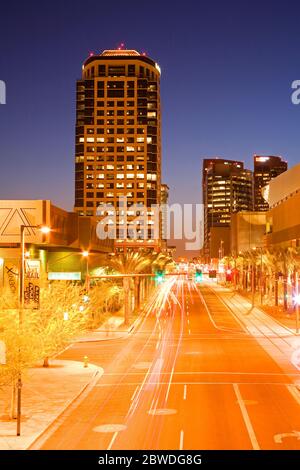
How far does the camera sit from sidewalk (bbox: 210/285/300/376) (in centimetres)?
4041

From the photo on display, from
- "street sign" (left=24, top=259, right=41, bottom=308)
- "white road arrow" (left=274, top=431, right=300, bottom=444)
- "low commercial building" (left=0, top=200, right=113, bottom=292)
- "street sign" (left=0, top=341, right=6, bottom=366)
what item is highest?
"low commercial building" (left=0, top=200, right=113, bottom=292)

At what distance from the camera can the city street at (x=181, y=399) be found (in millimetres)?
21641

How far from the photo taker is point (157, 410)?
26312mm

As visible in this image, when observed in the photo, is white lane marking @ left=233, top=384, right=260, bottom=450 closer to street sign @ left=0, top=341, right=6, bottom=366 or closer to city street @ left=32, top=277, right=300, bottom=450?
city street @ left=32, top=277, right=300, bottom=450

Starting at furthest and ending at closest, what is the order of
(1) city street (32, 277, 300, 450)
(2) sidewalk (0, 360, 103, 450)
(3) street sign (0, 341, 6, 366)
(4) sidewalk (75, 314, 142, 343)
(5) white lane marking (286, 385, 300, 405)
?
(4) sidewalk (75, 314, 142, 343)
(5) white lane marking (286, 385, 300, 405)
(3) street sign (0, 341, 6, 366)
(2) sidewalk (0, 360, 103, 450)
(1) city street (32, 277, 300, 450)

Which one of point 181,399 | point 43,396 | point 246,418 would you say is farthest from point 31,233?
point 246,418

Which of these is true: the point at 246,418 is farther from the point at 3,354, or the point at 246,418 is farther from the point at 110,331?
the point at 110,331

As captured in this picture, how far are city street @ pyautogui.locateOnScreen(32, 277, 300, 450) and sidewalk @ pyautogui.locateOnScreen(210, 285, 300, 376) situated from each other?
91 centimetres

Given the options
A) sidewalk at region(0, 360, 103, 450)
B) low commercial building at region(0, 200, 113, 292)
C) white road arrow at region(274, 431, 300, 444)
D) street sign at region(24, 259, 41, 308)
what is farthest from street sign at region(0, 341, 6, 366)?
low commercial building at region(0, 200, 113, 292)

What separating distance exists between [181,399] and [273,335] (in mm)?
27468

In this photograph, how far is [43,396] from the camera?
29500mm
